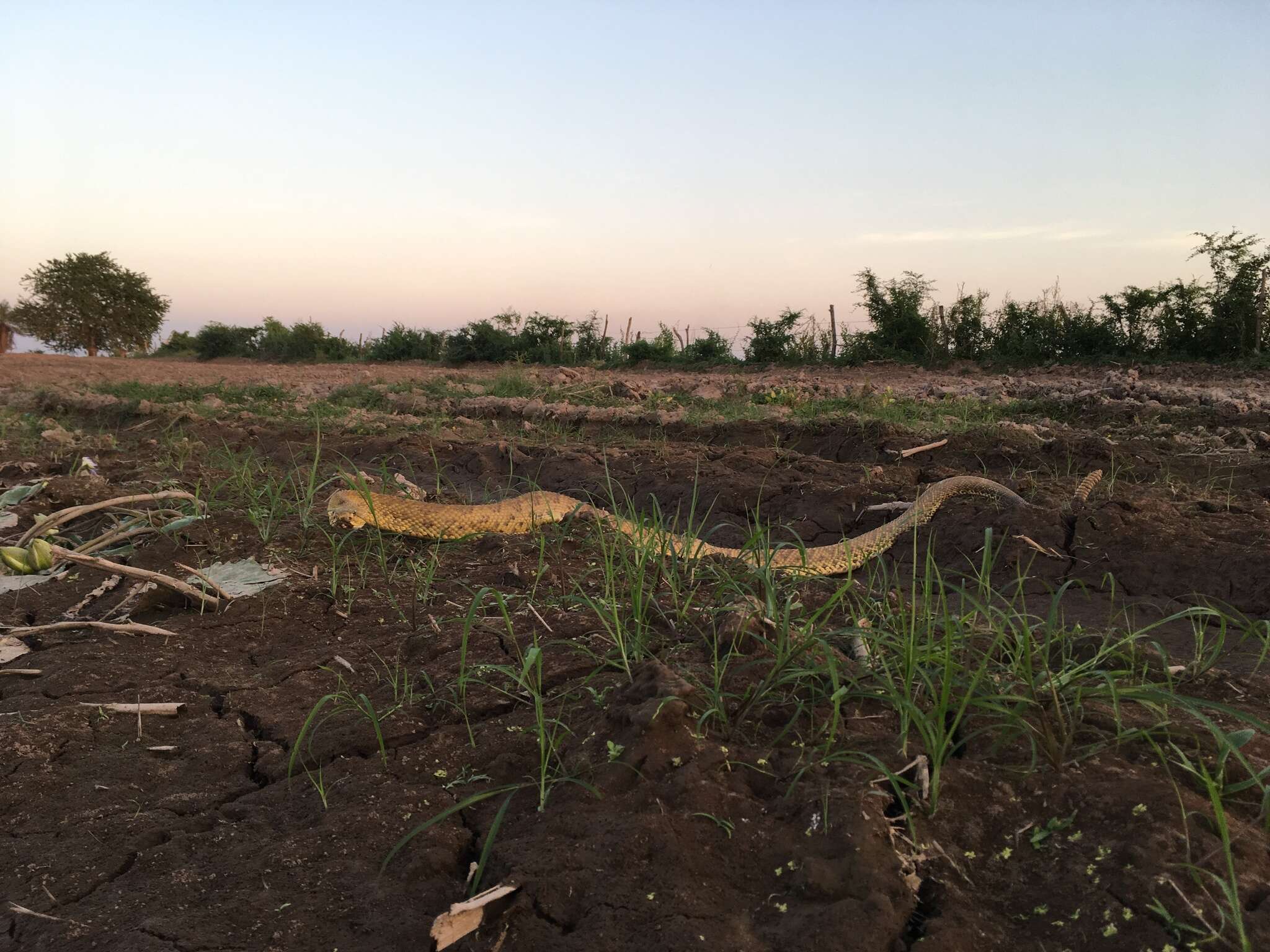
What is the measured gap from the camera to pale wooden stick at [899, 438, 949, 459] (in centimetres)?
717

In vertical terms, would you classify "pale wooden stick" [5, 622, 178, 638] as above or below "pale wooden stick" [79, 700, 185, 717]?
above

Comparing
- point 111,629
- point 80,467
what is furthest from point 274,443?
point 111,629

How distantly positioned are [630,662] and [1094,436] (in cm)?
657

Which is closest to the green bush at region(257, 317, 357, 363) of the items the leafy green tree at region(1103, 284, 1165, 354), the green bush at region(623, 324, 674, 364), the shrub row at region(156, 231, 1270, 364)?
the shrub row at region(156, 231, 1270, 364)

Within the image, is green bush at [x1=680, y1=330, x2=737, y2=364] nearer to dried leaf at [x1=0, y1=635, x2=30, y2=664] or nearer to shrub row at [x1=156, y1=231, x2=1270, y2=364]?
shrub row at [x1=156, y1=231, x2=1270, y2=364]

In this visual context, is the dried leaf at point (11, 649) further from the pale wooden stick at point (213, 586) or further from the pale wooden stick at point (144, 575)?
the pale wooden stick at point (213, 586)

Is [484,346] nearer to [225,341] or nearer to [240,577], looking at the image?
[225,341]

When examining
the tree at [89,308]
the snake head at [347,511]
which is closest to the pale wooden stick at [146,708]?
the snake head at [347,511]

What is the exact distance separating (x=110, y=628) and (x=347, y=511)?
1100 millimetres

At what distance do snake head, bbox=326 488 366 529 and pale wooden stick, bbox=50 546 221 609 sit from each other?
2.40 feet

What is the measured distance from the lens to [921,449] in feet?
23.7

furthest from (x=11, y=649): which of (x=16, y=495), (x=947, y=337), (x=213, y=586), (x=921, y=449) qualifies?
(x=947, y=337)

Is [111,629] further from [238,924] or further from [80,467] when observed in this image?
[80,467]

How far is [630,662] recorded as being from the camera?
2.33 m
